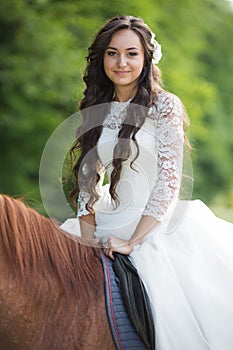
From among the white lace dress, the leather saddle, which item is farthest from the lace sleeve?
the leather saddle

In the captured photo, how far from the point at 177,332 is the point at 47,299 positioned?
0.55 m

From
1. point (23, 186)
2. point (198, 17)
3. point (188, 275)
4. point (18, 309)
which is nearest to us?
point (18, 309)

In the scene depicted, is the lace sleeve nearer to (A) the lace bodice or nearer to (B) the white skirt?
(A) the lace bodice

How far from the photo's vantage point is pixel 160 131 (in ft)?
11.1

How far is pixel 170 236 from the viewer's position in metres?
3.38

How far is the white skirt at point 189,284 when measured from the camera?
306cm

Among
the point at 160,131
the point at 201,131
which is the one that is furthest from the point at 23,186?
the point at 160,131

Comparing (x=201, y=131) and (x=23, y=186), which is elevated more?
(x=201, y=131)

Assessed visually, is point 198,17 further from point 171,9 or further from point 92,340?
point 92,340

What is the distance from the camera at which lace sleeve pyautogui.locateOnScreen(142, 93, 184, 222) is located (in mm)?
3311

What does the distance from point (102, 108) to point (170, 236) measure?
722mm

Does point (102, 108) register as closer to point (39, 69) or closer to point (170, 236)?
point (170, 236)

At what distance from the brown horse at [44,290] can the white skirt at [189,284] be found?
223mm

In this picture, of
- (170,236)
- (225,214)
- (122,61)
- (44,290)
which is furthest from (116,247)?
(225,214)
